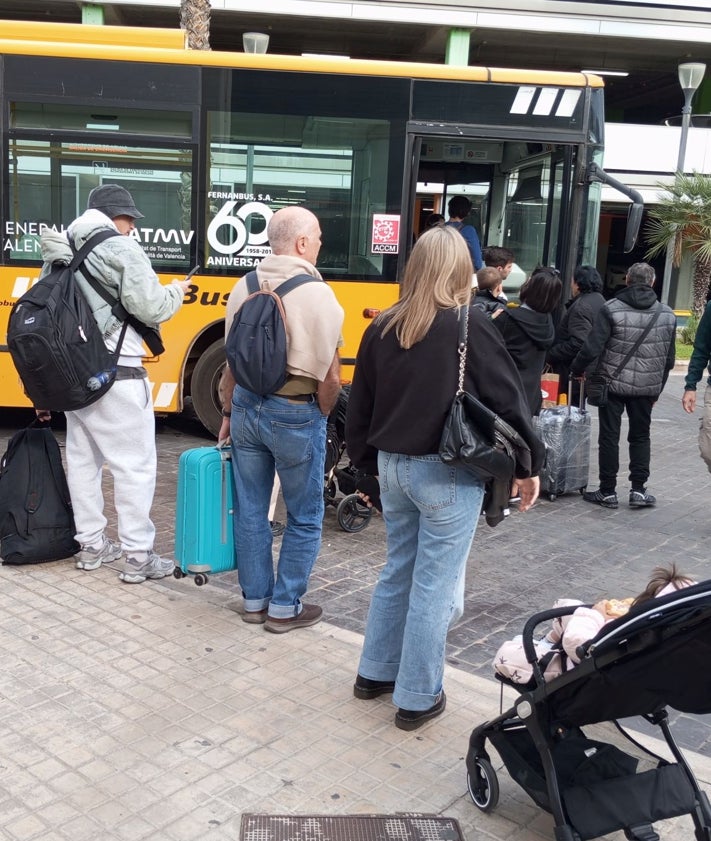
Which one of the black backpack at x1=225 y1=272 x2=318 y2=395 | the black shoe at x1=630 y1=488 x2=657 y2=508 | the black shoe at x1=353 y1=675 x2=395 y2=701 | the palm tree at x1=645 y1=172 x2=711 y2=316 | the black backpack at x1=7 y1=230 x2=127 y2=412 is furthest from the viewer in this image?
the palm tree at x1=645 y1=172 x2=711 y2=316

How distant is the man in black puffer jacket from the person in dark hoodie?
89cm

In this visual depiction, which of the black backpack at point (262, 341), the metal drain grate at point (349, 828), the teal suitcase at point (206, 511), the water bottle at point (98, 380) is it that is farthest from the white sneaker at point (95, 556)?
the metal drain grate at point (349, 828)

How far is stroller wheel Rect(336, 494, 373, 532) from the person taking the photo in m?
6.04

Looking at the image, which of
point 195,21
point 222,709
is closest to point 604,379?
point 222,709

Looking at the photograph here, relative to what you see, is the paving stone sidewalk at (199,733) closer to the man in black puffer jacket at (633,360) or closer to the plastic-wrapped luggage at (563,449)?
the plastic-wrapped luggage at (563,449)

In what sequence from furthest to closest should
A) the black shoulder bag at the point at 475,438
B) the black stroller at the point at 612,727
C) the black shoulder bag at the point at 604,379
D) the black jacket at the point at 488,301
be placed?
1. the black shoulder bag at the point at 604,379
2. the black jacket at the point at 488,301
3. the black shoulder bag at the point at 475,438
4. the black stroller at the point at 612,727

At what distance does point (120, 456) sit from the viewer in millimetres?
4867

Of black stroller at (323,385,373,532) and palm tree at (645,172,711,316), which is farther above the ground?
palm tree at (645,172,711,316)

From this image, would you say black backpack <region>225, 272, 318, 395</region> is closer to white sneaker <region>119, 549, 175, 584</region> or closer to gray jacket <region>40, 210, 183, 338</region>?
gray jacket <region>40, 210, 183, 338</region>

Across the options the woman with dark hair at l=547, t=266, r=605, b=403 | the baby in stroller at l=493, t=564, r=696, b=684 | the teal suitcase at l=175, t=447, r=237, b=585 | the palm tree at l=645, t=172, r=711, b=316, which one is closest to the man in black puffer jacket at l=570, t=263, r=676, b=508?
the woman with dark hair at l=547, t=266, r=605, b=403

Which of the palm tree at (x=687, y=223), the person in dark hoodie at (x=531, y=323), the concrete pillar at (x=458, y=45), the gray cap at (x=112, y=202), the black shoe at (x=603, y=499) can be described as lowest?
the black shoe at (x=603, y=499)

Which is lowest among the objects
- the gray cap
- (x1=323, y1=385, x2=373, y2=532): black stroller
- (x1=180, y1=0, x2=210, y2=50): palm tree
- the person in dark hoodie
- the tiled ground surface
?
the tiled ground surface

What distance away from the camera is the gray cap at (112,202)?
4.80 m

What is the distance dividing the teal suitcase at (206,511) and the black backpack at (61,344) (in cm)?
66
